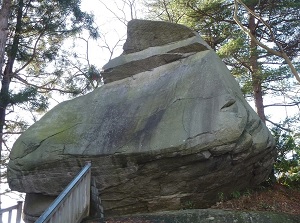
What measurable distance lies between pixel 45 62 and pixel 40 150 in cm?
787

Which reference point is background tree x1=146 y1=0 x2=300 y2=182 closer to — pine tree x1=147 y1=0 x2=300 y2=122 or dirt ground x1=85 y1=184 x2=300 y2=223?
pine tree x1=147 y1=0 x2=300 y2=122

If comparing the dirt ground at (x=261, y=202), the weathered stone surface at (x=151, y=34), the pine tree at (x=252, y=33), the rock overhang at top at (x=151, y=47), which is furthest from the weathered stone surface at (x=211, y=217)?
the pine tree at (x=252, y=33)

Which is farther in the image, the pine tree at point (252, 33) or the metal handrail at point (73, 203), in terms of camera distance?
the pine tree at point (252, 33)

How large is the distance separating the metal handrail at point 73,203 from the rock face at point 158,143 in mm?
338

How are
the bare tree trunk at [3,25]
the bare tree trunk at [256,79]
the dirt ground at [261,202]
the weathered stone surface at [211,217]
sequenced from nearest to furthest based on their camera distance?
the weathered stone surface at [211,217]
the dirt ground at [261,202]
the bare tree trunk at [3,25]
the bare tree trunk at [256,79]

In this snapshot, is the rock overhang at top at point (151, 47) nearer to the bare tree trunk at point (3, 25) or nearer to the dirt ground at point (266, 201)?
the dirt ground at point (266, 201)

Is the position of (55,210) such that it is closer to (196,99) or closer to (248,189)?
(196,99)

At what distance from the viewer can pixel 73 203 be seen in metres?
4.54

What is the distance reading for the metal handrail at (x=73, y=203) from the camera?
3.66 metres

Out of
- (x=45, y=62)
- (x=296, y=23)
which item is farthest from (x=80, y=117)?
(x=296, y=23)

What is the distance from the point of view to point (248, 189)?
6.06 meters

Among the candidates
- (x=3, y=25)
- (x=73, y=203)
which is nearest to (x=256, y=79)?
(x=73, y=203)

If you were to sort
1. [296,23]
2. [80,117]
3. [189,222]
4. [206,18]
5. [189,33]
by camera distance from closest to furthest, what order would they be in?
[189,222] < [80,117] < [189,33] < [296,23] < [206,18]

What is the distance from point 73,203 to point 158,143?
157 cm
